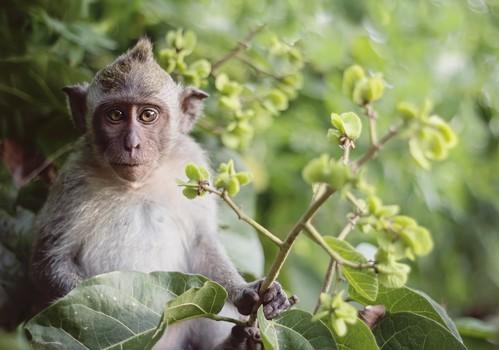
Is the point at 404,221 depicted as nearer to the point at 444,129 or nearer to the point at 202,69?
the point at 444,129

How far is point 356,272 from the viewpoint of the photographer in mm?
2201

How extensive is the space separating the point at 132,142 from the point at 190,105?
1.80 ft

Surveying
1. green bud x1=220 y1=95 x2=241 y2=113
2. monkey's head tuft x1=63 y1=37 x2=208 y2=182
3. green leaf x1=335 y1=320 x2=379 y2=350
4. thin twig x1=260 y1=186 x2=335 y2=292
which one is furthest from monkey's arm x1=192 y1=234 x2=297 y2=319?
green bud x1=220 y1=95 x2=241 y2=113

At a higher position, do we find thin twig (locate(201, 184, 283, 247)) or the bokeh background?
thin twig (locate(201, 184, 283, 247))

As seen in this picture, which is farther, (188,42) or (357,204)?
(188,42)

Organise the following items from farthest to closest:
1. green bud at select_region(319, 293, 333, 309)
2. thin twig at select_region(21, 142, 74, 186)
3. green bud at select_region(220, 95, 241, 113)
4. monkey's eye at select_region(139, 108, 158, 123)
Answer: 1. thin twig at select_region(21, 142, 74, 186)
2. monkey's eye at select_region(139, 108, 158, 123)
3. green bud at select_region(220, 95, 241, 113)
4. green bud at select_region(319, 293, 333, 309)

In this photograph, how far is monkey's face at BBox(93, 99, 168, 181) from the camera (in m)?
3.49

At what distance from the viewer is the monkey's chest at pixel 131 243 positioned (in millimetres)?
3648

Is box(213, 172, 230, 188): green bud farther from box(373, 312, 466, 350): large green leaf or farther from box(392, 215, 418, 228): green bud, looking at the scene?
box(373, 312, 466, 350): large green leaf

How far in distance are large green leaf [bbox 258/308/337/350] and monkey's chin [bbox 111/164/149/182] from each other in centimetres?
131

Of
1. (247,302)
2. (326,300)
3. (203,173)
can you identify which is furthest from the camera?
(247,302)

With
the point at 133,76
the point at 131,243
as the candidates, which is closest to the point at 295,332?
the point at 131,243

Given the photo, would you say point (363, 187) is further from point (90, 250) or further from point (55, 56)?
point (55, 56)

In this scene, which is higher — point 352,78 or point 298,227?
point 352,78
